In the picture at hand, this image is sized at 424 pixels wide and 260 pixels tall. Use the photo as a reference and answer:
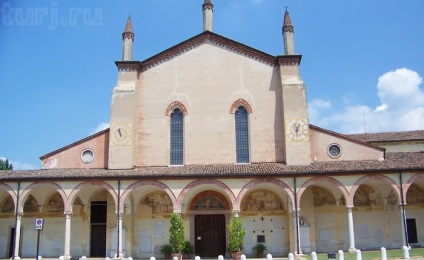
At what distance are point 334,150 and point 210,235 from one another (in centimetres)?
855

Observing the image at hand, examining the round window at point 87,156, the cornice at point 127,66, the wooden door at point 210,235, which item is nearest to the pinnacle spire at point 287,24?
the cornice at point 127,66

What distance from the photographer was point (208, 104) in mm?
26250

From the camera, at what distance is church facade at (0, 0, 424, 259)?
23.0 metres

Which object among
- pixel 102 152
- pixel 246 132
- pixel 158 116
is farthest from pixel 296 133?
pixel 102 152

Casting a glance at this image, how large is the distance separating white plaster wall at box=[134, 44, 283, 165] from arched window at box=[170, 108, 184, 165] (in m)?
0.34

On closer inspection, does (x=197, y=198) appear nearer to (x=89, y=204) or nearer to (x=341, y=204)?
(x=89, y=204)

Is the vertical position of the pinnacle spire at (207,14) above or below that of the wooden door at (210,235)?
above

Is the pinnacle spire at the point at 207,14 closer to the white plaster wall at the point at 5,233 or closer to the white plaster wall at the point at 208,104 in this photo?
the white plaster wall at the point at 208,104

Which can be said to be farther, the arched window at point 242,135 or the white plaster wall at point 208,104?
the arched window at point 242,135

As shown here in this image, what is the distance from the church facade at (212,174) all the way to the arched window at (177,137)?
0.06 m

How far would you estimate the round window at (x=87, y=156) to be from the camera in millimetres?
25625

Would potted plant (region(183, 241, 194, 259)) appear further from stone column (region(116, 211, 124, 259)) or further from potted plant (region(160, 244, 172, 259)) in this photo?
stone column (region(116, 211, 124, 259))

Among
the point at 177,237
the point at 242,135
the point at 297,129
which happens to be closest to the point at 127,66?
the point at 242,135

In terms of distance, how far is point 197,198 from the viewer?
82.0 ft
